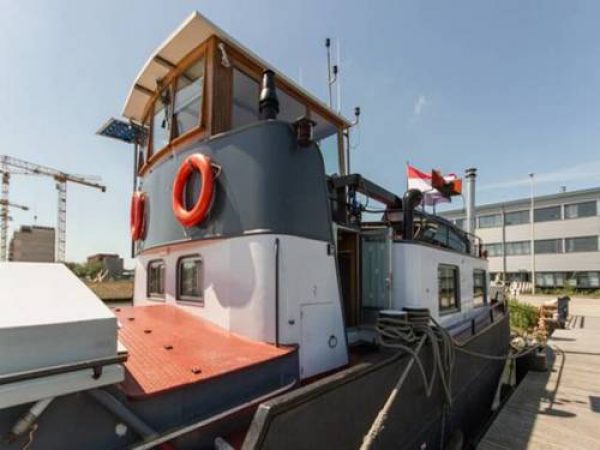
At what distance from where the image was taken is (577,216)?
35.2 m

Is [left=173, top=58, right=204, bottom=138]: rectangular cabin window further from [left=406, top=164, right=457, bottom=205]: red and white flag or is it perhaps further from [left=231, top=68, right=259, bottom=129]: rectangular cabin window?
[left=406, top=164, right=457, bottom=205]: red and white flag

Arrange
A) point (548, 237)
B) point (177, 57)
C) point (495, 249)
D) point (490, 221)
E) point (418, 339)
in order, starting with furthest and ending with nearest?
1. point (490, 221)
2. point (495, 249)
3. point (548, 237)
4. point (177, 57)
5. point (418, 339)

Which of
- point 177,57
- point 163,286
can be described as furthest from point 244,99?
point 163,286

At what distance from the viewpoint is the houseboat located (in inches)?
72.8

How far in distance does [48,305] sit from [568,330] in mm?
16856

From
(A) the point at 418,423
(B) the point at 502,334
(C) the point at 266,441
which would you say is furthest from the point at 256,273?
(B) the point at 502,334

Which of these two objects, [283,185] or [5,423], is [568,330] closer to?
[283,185]

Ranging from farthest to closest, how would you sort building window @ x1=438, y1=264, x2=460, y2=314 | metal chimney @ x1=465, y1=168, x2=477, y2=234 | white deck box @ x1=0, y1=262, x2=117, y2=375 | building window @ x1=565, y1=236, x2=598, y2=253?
1. building window @ x1=565, y1=236, x2=598, y2=253
2. metal chimney @ x1=465, y1=168, x2=477, y2=234
3. building window @ x1=438, y1=264, x2=460, y2=314
4. white deck box @ x1=0, y1=262, x2=117, y2=375

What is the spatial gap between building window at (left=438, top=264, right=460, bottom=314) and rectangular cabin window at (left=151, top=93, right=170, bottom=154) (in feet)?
14.8

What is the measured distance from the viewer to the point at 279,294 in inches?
135

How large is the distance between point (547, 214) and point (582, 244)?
4168 mm

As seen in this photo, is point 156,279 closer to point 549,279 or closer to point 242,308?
point 242,308

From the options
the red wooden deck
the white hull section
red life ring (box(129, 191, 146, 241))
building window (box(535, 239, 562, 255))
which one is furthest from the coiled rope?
building window (box(535, 239, 562, 255))

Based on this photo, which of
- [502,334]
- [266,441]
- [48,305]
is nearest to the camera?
[48,305]
